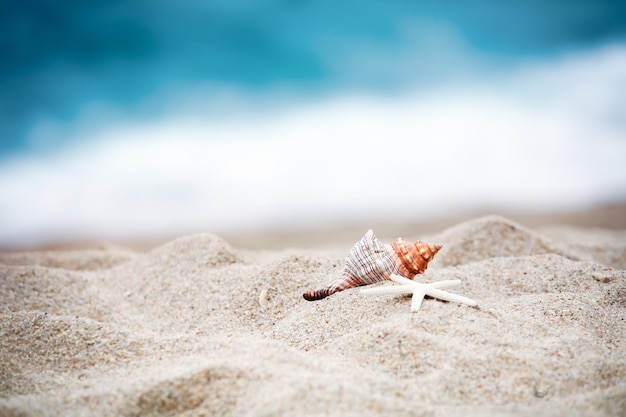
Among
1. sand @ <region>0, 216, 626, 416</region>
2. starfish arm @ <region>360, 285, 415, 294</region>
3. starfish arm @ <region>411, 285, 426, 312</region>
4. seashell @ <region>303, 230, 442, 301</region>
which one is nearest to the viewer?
sand @ <region>0, 216, 626, 416</region>

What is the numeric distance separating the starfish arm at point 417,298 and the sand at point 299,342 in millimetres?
54

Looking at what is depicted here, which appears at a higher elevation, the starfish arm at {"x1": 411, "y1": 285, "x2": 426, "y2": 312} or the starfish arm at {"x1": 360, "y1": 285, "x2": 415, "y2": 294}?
the starfish arm at {"x1": 360, "y1": 285, "x2": 415, "y2": 294}

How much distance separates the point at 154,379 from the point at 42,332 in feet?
3.68

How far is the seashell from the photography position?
3377mm

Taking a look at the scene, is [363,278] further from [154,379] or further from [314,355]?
[154,379]

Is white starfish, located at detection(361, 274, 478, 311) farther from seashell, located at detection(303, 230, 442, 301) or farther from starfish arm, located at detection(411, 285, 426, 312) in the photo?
seashell, located at detection(303, 230, 442, 301)

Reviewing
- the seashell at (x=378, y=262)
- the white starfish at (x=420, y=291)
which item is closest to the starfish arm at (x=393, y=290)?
the white starfish at (x=420, y=291)

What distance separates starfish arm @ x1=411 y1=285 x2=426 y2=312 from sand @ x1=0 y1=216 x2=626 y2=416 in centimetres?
5

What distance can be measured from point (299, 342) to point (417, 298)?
28.8 inches

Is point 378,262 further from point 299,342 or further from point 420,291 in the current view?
point 299,342

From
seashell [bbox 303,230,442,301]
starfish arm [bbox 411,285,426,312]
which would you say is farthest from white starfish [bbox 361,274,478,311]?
seashell [bbox 303,230,442,301]

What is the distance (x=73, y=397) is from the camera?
238 cm

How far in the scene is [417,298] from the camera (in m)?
3.05

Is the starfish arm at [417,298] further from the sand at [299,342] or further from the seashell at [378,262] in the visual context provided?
the seashell at [378,262]
